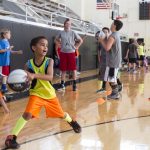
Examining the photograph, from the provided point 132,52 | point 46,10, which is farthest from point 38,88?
point 46,10

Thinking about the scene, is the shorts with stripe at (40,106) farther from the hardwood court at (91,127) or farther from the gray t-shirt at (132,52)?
the gray t-shirt at (132,52)

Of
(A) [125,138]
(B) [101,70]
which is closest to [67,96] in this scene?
(B) [101,70]

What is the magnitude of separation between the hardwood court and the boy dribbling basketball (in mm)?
223

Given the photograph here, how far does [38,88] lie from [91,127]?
1140 mm

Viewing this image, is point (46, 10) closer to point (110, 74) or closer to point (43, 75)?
point (110, 74)

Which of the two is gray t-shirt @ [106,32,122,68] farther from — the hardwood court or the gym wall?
the gym wall

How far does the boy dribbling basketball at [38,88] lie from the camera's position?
12.6 feet

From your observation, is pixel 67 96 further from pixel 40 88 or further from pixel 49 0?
pixel 49 0

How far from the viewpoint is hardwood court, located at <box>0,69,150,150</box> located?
3.96 m

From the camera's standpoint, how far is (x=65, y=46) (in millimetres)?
8266

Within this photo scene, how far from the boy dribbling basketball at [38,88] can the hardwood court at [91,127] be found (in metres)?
0.22

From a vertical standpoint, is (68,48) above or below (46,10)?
below

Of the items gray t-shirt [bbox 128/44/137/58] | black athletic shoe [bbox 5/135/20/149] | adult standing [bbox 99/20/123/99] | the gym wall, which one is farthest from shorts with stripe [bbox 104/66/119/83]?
gray t-shirt [bbox 128/44/137/58]

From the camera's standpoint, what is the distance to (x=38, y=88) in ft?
13.1
